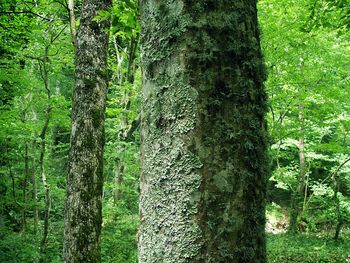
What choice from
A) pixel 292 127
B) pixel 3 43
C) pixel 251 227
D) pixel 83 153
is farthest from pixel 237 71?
pixel 292 127

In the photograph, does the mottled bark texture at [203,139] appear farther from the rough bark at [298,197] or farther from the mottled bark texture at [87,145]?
the rough bark at [298,197]


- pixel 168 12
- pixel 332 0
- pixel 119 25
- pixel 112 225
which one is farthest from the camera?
pixel 112 225

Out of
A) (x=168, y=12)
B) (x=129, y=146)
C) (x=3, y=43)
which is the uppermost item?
(x=3, y=43)

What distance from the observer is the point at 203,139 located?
39.4 inches

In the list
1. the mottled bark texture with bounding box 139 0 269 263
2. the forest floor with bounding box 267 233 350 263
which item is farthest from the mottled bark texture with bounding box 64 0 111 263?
the forest floor with bounding box 267 233 350 263

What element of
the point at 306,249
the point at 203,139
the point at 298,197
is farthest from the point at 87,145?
the point at 298,197

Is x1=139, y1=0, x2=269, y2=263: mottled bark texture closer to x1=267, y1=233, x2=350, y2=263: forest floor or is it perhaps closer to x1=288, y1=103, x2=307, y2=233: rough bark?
x1=267, y1=233, x2=350, y2=263: forest floor

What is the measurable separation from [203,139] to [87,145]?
3463 mm

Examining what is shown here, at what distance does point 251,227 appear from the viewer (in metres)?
1.02

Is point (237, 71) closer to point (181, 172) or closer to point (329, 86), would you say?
point (181, 172)

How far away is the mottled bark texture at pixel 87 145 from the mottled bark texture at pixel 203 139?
3211 mm

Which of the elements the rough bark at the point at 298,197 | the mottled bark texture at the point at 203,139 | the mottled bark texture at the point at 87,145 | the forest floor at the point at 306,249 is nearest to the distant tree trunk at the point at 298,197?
the rough bark at the point at 298,197

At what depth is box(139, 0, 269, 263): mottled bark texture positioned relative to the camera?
0.98m

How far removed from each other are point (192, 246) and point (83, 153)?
345 cm
